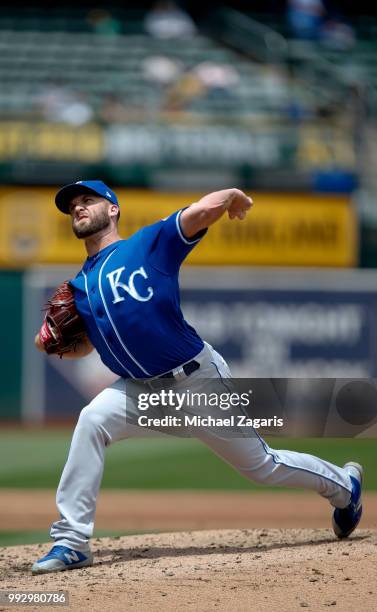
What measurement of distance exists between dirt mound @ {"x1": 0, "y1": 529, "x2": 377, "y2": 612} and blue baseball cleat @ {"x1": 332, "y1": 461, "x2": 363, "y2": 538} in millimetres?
63

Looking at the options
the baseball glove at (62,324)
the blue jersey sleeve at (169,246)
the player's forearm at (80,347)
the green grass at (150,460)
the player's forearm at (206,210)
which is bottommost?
the green grass at (150,460)

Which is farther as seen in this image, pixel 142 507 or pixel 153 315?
pixel 142 507

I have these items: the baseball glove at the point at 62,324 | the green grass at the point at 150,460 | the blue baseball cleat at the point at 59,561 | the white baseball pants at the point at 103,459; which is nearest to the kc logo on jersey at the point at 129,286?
the baseball glove at the point at 62,324

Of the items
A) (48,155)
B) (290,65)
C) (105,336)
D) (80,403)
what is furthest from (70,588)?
(290,65)

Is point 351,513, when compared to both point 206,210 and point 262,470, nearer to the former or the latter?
point 262,470

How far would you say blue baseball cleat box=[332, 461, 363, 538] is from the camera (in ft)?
15.5

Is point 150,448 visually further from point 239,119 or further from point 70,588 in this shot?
point 70,588

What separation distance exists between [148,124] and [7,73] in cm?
280

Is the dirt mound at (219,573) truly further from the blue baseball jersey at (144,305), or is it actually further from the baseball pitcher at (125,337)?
the blue baseball jersey at (144,305)

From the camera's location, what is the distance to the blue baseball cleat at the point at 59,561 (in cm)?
420

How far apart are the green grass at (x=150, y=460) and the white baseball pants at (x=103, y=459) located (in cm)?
314

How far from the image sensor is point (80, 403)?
12.0 m

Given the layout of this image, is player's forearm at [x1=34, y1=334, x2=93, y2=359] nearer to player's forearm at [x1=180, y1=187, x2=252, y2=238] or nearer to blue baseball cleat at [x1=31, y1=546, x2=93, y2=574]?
player's forearm at [x1=180, y1=187, x2=252, y2=238]

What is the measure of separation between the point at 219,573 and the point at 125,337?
1022 mm
